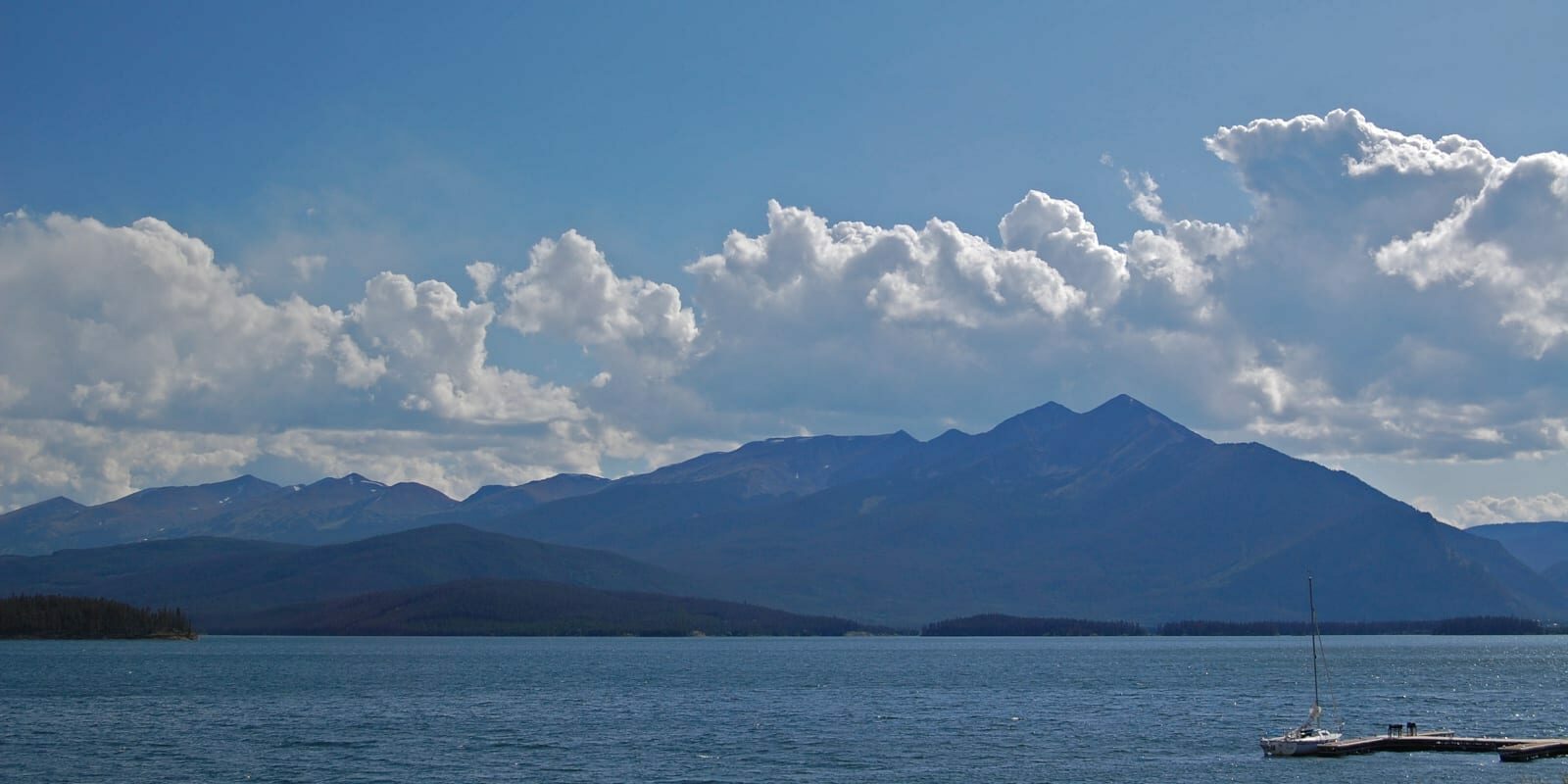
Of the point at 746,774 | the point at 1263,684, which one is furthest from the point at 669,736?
the point at 1263,684

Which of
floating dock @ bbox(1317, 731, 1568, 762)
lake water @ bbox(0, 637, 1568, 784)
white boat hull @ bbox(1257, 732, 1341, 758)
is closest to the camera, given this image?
lake water @ bbox(0, 637, 1568, 784)

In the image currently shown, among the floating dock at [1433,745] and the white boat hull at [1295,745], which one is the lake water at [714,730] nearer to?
the white boat hull at [1295,745]

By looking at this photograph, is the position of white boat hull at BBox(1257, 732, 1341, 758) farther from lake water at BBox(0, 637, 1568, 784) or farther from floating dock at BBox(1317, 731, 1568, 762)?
lake water at BBox(0, 637, 1568, 784)

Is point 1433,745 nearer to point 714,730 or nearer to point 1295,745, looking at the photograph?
point 1295,745

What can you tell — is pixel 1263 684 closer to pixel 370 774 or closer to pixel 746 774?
pixel 746 774

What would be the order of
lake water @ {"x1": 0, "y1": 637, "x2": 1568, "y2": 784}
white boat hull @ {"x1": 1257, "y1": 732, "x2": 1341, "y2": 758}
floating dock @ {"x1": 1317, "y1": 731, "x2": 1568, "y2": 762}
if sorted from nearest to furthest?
lake water @ {"x1": 0, "y1": 637, "x2": 1568, "y2": 784}, floating dock @ {"x1": 1317, "y1": 731, "x2": 1568, "y2": 762}, white boat hull @ {"x1": 1257, "y1": 732, "x2": 1341, "y2": 758}

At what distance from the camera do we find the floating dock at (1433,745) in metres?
102

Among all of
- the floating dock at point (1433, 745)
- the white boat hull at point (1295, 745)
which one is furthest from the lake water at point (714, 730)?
the floating dock at point (1433, 745)

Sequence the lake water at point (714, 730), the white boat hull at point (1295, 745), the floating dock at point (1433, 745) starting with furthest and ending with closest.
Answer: the white boat hull at point (1295, 745)
the floating dock at point (1433, 745)
the lake water at point (714, 730)

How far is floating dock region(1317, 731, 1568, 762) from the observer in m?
102

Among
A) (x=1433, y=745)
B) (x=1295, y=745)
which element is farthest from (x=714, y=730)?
(x=1433, y=745)

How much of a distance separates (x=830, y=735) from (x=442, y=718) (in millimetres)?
35173

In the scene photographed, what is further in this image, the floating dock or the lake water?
the floating dock

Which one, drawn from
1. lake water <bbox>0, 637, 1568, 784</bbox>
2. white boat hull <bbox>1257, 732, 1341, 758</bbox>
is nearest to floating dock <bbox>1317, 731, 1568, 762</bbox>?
white boat hull <bbox>1257, 732, 1341, 758</bbox>
